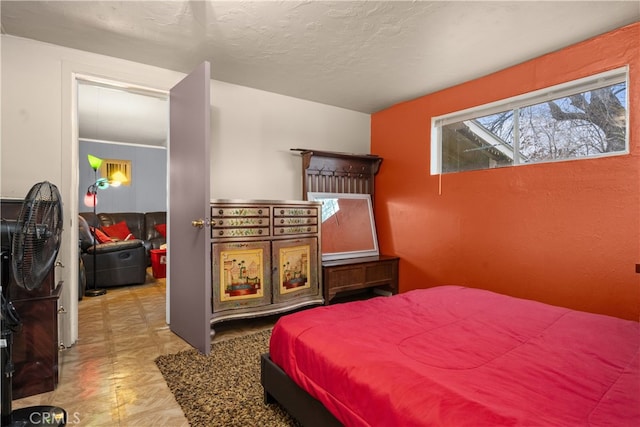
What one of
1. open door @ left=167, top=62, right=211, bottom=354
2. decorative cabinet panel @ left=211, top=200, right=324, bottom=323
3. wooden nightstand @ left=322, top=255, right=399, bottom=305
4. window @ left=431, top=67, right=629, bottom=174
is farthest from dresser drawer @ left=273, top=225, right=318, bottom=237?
window @ left=431, top=67, right=629, bottom=174

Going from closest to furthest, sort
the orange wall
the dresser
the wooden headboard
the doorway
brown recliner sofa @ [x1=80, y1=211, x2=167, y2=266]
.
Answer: the dresser
the orange wall
the wooden headboard
the doorway
brown recliner sofa @ [x1=80, y1=211, x2=167, y2=266]

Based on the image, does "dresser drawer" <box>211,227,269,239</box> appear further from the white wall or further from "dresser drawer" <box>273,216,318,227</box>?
the white wall

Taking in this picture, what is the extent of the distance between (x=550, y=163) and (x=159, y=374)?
317 centimetres

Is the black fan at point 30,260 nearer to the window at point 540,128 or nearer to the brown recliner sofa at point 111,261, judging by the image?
the brown recliner sofa at point 111,261

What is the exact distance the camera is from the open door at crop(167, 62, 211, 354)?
2.35 meters

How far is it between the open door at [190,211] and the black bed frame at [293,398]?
0.86 m

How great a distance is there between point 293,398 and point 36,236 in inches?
54.5

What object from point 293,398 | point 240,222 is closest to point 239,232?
point 240,222

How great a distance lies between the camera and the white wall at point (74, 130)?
239 centimetres

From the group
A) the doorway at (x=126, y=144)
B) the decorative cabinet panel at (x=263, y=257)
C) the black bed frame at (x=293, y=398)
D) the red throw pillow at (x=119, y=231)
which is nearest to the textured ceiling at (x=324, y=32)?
the decorative cabinet panel at (x=263, y=257)

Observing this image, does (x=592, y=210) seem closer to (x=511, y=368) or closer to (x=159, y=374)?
(x=511, y=368)

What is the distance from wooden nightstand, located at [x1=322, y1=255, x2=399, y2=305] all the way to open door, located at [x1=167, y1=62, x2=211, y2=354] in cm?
128

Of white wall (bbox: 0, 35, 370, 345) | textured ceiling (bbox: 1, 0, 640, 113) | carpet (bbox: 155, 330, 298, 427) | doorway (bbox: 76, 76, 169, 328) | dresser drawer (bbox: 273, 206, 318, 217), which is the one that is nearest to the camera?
carpet (bbox: 155, 330, 298, 427)

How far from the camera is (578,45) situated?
2.46 metres
